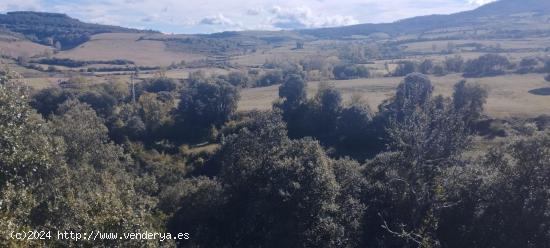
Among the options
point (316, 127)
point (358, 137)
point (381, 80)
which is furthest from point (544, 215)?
point (381, 80)

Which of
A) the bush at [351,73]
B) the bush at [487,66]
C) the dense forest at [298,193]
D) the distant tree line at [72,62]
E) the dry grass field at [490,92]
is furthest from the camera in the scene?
the distant tree line at [72,62]

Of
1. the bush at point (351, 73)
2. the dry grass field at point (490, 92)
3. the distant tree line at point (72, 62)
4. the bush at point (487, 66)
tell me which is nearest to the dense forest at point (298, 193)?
the dry grass field at point (490, 92)

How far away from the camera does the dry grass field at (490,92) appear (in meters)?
84.4

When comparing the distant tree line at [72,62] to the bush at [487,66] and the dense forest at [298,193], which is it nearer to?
the bush at [487,66]

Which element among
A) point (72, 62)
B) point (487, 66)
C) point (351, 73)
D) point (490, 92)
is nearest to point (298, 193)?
point (490, 92)

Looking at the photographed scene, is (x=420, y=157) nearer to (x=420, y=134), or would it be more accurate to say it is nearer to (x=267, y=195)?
(x=420, y=134)

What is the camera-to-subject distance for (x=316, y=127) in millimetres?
80750

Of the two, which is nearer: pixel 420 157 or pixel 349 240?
pixel 420 157

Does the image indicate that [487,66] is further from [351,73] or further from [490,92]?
[351,73]

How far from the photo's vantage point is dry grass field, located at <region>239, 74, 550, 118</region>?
84356 mm

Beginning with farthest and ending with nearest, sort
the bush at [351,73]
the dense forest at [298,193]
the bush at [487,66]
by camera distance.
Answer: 1. the bush at [351,73]
2. the bush at [487,66]
3. the dense forest at [298,193]

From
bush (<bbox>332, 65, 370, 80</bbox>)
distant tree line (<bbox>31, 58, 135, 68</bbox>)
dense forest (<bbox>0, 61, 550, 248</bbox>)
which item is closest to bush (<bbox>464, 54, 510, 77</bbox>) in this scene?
bush (<bbox>332, 65, 370, 80</bbox>)

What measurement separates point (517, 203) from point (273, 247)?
14956mm

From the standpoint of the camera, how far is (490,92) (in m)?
101
